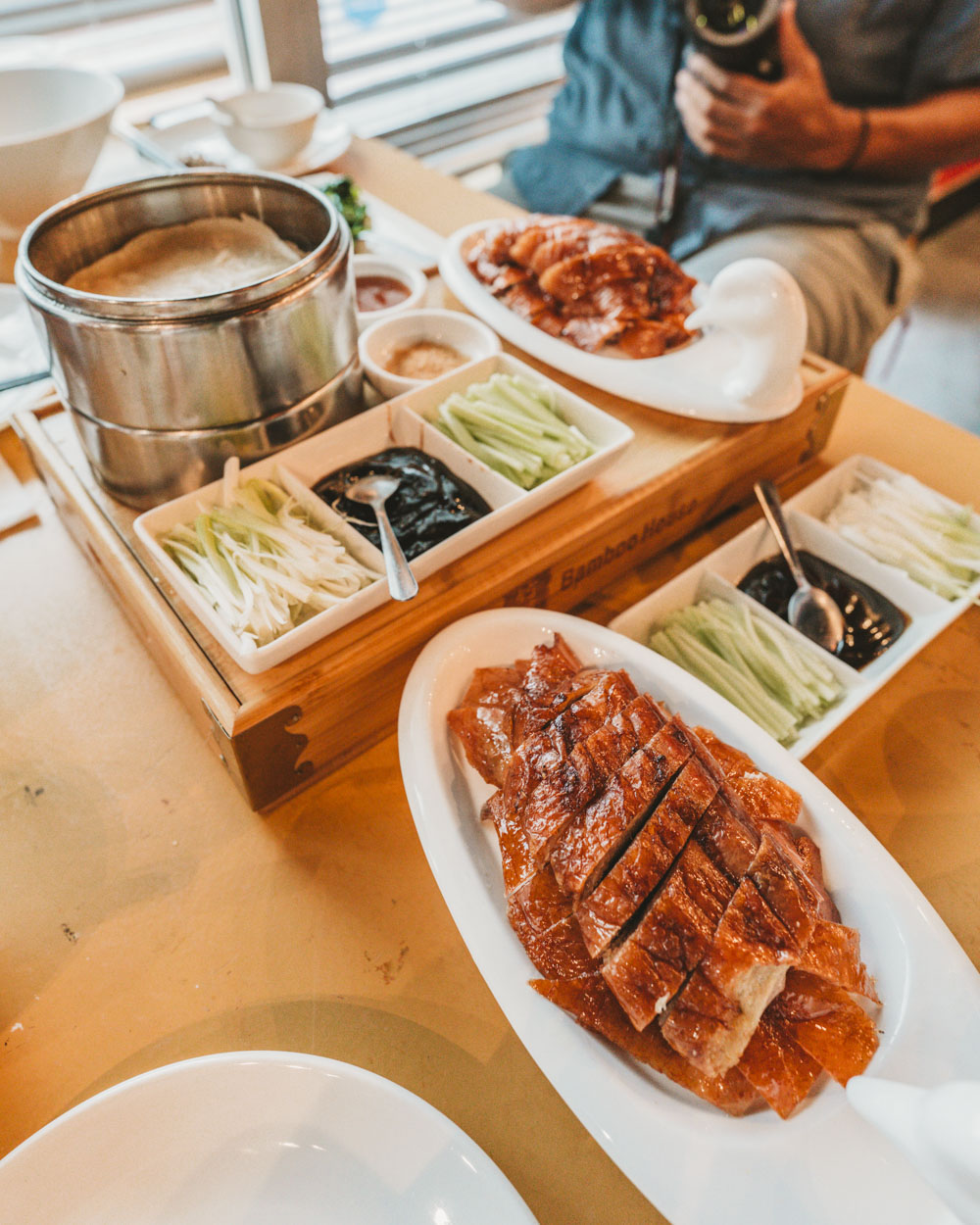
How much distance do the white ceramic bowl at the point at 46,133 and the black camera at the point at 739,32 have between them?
1632mm

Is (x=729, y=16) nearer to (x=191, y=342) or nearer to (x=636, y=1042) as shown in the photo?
A: (x=191, y=342)

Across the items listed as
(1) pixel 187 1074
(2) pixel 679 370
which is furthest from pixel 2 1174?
(2) pixel 679 370

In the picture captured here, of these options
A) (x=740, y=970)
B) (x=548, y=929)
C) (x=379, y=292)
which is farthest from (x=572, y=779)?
(x=379, y=292)

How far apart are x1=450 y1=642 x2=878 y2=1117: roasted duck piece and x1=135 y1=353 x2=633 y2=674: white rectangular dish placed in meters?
0.35

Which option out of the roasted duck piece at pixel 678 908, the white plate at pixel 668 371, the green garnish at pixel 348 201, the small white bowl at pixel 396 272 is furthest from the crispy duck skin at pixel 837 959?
the green garnish at pixel 348 201

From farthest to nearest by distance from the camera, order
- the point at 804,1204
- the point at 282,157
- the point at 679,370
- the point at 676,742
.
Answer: the point at 282,157, the point at 679,370, the point at 676,742, the point at 804,1204

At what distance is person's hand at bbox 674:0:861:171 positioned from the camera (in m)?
2.53

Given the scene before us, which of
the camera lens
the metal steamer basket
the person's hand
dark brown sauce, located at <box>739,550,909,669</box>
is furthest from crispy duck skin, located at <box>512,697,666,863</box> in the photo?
the person's hand

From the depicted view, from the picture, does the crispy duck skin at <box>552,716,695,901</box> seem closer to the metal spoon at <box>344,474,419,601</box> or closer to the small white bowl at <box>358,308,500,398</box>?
the metal spoon at <box>344,474,419,601</box>

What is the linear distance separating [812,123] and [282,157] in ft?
5.54

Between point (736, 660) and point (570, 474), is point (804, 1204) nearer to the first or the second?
point (736, 660)

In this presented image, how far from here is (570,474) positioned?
4.69 feet

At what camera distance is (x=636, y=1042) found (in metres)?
0.90

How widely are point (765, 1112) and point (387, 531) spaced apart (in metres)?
0.91
